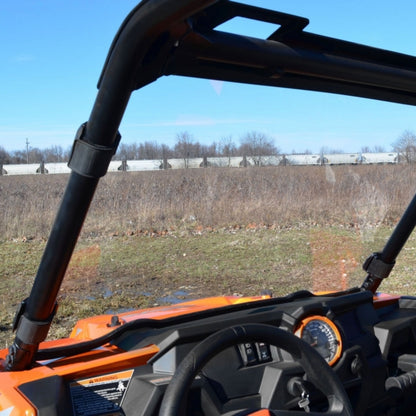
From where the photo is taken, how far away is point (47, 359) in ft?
5.97

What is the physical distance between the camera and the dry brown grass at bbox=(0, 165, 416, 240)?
10.5 meters

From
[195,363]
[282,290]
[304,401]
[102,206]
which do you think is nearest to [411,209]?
[304,401]

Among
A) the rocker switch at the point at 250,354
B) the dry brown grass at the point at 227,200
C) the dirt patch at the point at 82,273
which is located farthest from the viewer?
the dry brown grass at the point at 227,200

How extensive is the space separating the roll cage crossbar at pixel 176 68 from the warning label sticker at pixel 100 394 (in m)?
0.18

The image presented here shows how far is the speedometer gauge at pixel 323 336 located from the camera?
7.06 ft

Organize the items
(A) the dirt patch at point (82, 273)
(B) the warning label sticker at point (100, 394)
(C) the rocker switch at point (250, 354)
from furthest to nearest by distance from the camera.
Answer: (A) the dirt patch at point (82, 273), (C) the rocker switch at point (250, 354), (B) the warning label sticker at point (100, 394)

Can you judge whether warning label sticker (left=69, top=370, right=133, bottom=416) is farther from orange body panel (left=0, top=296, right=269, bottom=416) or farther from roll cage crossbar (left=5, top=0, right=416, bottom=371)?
roll cage crossbar (left=5, top=0, right=416, bottom=371)

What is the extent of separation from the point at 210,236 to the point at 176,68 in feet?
30.6

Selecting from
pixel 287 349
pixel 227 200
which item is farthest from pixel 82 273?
pixel 227 200

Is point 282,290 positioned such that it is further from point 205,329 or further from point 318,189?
point 318,189

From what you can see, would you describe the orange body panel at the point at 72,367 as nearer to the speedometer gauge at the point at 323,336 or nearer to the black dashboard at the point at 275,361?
the black dashboard at the point at 275,361

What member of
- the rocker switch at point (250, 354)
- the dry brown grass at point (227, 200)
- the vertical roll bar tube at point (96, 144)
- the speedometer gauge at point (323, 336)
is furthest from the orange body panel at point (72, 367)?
the dry brown grass at point (227, 200)

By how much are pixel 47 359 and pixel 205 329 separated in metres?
0.53

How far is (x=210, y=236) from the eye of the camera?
10.7 meters
